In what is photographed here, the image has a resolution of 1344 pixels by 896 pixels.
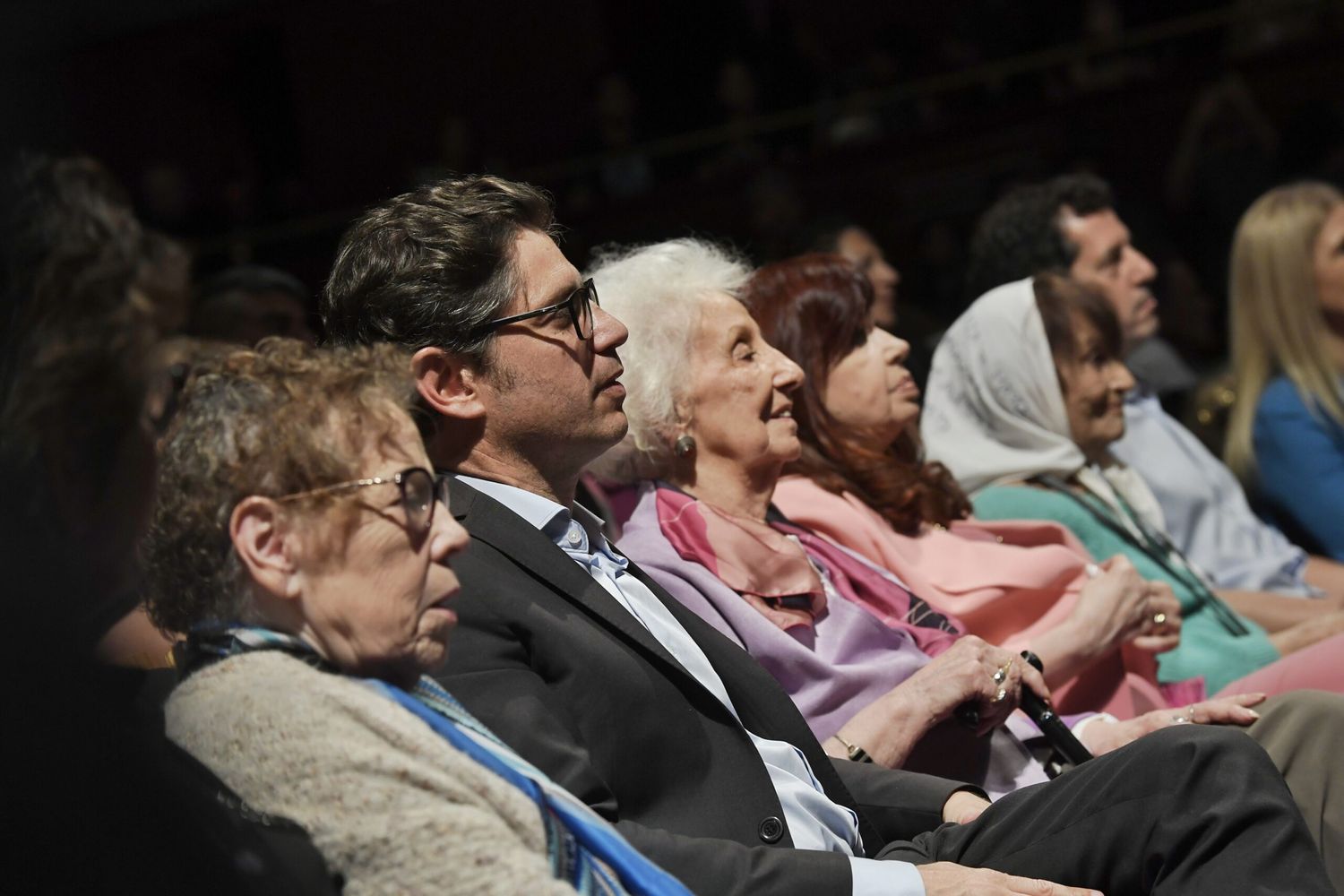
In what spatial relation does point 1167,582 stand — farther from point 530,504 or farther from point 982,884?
point 530,504

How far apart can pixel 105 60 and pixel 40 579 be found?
10.1m

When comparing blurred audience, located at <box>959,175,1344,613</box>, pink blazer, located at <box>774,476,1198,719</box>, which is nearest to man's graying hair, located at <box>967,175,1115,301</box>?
blurred audience, located at <box>959,175,1344,613</box>

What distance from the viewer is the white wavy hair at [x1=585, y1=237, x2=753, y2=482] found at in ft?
8.71

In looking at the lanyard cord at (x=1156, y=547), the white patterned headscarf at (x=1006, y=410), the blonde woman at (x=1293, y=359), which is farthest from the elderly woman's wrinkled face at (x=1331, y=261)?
the lanyard cord at (x=1156, y=547)

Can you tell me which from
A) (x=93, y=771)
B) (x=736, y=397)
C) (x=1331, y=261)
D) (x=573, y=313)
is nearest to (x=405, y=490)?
(x=93, y=771)

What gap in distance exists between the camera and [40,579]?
114cm

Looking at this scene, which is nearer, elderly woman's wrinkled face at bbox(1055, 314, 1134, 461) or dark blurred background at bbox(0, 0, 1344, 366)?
elderly woman's wrinkled face at bbox(1055, 314, 1134, 461)

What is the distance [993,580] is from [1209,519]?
122 cm

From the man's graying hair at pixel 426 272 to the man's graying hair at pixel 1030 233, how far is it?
2407mm

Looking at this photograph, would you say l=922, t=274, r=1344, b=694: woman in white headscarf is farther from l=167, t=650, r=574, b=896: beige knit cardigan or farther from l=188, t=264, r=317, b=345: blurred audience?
l=167, t=650, r=574, b=896: beige knit cardigan

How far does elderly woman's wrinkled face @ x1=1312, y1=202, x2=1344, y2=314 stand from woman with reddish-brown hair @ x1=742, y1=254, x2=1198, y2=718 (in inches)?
59.8

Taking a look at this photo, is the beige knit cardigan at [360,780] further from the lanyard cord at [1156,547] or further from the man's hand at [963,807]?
the lanyard cord at [1156,547]

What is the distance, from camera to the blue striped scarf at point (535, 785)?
1435 millimetres

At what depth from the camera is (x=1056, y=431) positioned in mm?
3549
